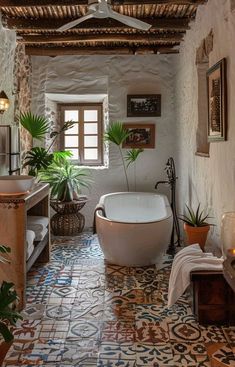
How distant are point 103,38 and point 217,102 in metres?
2.02

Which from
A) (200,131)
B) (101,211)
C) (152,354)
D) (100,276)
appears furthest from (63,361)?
(200,131)

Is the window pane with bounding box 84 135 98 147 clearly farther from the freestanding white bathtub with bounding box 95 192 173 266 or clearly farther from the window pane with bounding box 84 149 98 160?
the freestanding white bathtub with bounding box 95 192 173 266

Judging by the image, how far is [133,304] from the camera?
109 inches

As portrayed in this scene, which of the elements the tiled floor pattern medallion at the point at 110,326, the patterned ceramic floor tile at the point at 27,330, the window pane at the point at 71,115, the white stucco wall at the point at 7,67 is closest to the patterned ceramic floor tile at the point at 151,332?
the tiled floor pattern medallion at the point at 110,326

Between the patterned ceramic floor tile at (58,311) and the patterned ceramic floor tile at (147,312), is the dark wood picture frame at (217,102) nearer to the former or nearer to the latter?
the patterned ceramic floor tile at (147,312)

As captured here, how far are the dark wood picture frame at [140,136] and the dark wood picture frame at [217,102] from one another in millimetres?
2064

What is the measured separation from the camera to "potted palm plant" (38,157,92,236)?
4.69 m

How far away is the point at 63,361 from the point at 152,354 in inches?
20.4

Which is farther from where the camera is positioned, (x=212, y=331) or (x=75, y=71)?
(x=75, y=71)

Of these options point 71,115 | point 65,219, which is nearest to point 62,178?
point 65,219

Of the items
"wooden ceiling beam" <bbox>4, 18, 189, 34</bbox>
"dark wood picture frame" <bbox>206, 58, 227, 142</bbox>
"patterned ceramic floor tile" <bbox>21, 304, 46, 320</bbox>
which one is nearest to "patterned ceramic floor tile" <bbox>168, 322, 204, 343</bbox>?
"patterned ceramic floor tile" <bbox>21, 304, 46, 320</bbox>

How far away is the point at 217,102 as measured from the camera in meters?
2.85

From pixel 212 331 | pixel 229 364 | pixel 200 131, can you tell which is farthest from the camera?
pixel 200 131

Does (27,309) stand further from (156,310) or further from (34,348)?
(156,310)
